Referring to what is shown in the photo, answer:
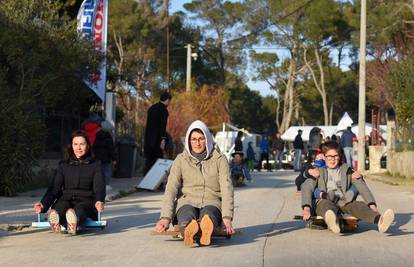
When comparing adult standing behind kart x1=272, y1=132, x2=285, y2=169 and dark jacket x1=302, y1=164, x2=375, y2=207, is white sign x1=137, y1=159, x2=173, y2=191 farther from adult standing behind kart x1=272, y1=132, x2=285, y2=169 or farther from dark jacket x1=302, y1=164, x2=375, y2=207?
adult standing behind kart x1=272, y1=132, x2=285, y2=169

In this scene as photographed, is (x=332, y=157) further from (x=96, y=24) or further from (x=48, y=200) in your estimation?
(x=96, y=24)

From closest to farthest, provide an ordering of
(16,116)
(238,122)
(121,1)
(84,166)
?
(84,166) < (16,116) < (121,1) < (238,122)

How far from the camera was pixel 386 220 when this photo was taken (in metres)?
9.02

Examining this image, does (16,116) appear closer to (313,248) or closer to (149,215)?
(149,215)

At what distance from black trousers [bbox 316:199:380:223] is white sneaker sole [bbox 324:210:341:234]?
0.11 m

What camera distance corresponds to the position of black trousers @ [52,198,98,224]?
30.1ft

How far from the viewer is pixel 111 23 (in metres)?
45.5

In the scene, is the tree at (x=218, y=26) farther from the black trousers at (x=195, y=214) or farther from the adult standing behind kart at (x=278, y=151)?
the black trousers at (x=195, y=214)

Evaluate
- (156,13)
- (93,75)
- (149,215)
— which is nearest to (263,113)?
(156,13)

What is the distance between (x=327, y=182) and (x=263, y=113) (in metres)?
69.1

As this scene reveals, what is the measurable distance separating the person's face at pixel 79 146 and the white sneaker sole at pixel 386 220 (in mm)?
3741

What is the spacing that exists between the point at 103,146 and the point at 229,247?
6.79 metres

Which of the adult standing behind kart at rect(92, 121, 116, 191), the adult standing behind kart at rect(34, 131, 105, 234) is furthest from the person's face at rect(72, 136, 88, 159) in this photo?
the adult standing behind kart at rect(92, 121, 116, 191)

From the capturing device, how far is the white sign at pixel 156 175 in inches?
645
